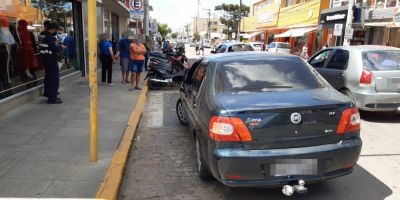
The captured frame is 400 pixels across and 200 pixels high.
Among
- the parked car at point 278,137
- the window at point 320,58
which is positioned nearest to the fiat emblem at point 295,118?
the parked car at point 278,137

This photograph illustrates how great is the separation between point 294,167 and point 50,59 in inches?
243

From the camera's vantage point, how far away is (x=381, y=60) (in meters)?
7.58

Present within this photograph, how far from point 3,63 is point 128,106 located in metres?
2.77

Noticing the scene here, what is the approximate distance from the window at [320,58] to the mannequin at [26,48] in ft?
22.9

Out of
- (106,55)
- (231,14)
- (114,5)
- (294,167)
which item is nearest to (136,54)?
(106,55)

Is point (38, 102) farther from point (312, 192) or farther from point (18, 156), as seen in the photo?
point (312, 192)

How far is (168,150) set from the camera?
584 cm

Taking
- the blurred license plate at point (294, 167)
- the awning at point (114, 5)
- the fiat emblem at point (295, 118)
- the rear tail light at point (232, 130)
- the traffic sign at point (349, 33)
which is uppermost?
the awning at point (114, 5)

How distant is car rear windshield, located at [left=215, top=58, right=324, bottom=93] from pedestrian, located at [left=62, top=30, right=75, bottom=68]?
28.9ft

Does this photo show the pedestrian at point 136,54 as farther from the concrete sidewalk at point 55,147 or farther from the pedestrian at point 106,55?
the concrete sidewalk at point 55,147

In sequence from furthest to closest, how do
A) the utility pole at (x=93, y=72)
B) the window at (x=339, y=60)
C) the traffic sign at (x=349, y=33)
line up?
the traffic sign at (x=349, y=33) < the window at (x=339, y=60) < the utility pole at (x=93, y=72)

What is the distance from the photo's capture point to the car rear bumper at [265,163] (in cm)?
349

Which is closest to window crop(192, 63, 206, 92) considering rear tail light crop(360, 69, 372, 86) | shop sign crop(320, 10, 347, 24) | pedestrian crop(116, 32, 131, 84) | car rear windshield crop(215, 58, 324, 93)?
car rear windshield crop(215, 58, 324, 93)

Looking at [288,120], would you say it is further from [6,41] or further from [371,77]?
[6,41]
